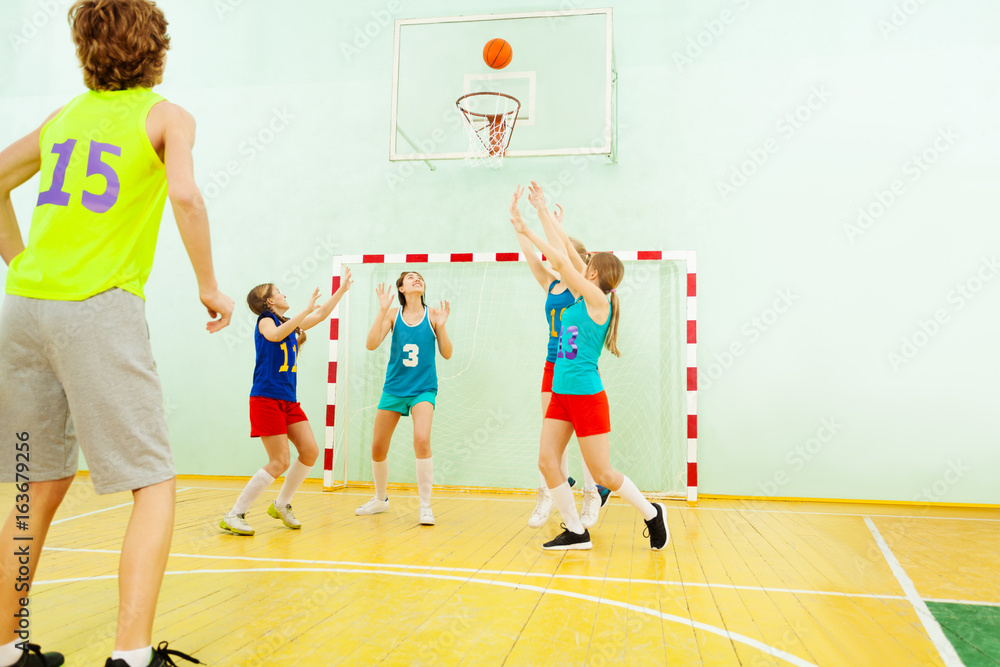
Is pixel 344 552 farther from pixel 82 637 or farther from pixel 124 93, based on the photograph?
pixel 124 93

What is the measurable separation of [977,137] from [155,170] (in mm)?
6414

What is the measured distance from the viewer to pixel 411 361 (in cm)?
448

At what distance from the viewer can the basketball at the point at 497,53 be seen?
5.98 m

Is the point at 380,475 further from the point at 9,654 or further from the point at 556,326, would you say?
the point at 9,654

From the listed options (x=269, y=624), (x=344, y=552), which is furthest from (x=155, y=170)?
(x=344, y=552)

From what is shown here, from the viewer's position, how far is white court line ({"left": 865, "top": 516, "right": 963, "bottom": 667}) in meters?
2.11

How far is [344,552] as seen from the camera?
3.38 metres

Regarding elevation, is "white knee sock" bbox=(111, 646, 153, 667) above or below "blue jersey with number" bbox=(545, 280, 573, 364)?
below

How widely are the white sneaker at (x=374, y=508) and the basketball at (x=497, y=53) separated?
3777 millimetres

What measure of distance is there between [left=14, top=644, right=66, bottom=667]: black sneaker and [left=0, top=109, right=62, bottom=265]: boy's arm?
97cm

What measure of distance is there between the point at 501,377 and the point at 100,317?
4660mm

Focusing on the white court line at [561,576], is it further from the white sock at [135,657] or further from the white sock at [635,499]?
the white sock at [135,657]
